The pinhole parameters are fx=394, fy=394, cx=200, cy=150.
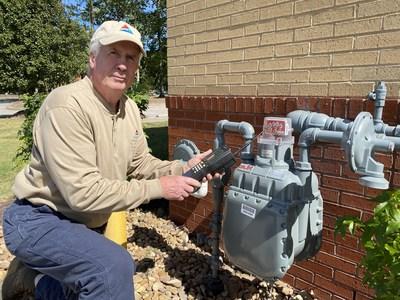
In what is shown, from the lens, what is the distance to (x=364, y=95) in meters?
2.37

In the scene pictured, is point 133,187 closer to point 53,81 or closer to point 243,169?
point 243,169

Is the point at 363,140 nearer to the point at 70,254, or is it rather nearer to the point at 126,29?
the point at 126,29

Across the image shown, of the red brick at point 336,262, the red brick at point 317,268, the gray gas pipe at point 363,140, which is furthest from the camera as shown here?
the red brick at point 317,268

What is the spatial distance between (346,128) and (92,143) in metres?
1.27

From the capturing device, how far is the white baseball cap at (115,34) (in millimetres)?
2100

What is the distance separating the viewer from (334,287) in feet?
8.68

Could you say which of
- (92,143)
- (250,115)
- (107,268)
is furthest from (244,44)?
(107,268)

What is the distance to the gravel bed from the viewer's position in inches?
113

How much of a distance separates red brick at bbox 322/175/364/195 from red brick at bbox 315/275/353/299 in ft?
2.15

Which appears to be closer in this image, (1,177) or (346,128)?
(346,128)

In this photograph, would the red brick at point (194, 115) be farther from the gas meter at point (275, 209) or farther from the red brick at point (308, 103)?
the gas meter at point (275, 209)

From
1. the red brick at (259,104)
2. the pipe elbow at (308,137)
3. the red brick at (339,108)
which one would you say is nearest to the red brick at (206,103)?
the red brick at (259,104)

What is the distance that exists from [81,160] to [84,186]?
0.14 m

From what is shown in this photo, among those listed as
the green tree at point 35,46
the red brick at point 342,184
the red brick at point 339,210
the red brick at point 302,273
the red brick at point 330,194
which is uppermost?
the green tree at point 35,46
